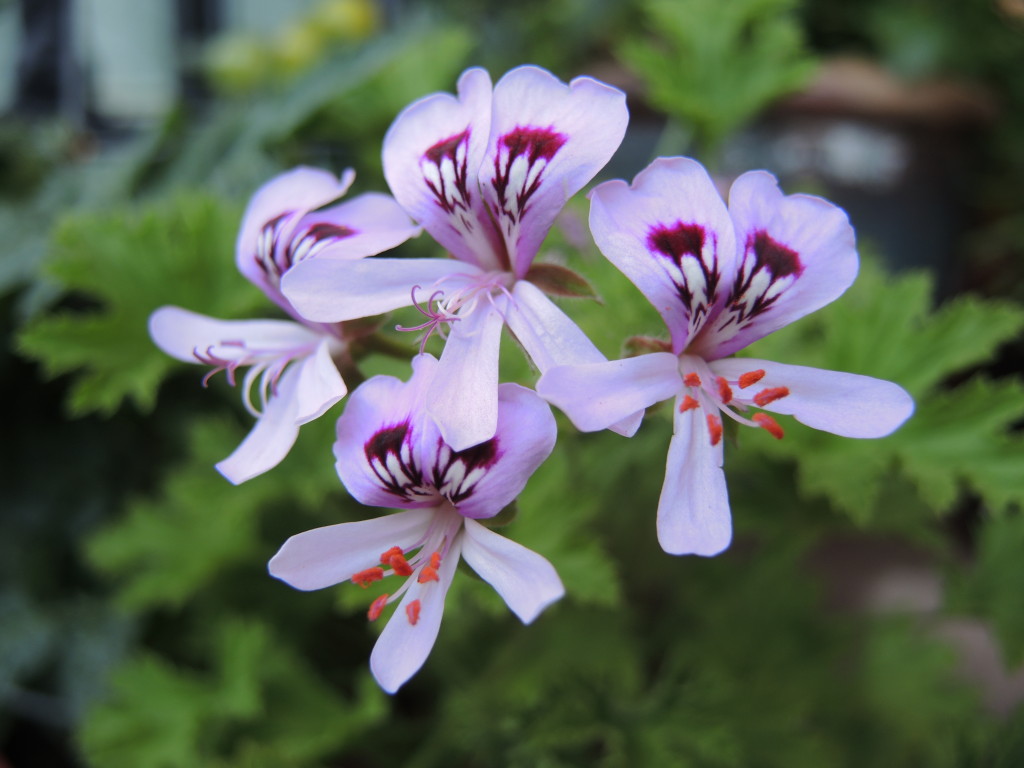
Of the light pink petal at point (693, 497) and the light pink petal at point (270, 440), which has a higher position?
the light pink petal at point (693, 497)

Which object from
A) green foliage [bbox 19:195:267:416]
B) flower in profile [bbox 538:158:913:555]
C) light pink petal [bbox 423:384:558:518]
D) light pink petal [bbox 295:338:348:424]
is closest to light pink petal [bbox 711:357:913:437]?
flower in profile [bbox 538:158:913:555]

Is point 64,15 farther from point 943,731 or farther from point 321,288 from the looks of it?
point 943,731

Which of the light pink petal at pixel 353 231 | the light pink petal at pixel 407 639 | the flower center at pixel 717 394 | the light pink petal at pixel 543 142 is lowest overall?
the light pink petal at pixel 407 639

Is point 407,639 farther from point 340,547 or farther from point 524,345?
point 524,345

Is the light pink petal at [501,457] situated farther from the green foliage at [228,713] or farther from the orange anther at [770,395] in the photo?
the green foliage at [228,713]

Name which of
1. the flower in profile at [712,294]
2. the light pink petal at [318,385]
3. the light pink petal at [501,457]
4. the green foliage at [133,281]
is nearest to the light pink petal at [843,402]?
the flower in profile at [712,294]

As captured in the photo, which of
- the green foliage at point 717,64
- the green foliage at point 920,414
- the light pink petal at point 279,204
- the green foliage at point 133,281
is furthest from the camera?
the green foliage at point 717,64

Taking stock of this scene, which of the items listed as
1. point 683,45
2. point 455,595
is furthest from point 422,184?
point 683,45
